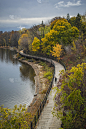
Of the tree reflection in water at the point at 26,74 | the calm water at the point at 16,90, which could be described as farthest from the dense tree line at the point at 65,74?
the tree reflection in water at the point at 26,74

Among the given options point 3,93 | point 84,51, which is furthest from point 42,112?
point 84,51

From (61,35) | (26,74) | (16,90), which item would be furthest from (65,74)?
(61,35)

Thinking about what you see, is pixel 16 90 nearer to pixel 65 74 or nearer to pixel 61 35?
pixel 65 74

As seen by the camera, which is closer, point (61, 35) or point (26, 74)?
point (26, 74)

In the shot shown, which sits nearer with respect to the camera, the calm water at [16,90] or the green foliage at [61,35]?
the calm water at [16,90]

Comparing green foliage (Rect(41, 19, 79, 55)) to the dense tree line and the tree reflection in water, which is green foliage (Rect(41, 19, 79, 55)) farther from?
the tree reflection in water

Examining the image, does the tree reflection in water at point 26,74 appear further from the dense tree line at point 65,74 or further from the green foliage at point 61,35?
the green foliage at point 61,35

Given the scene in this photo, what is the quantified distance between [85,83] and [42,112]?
687 cm

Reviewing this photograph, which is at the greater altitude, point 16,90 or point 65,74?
point 65,74

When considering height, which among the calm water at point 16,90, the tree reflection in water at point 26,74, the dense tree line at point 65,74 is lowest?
the calm water at point 16,90

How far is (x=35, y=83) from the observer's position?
32.3m

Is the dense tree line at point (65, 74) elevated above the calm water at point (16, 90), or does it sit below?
above

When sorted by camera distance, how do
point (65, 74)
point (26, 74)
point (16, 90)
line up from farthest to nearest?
1. point (26, 74)
2. point (16, 90)
3. point (65, 74)

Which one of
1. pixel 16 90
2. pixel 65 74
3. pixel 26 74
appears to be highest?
pixel 65 74
